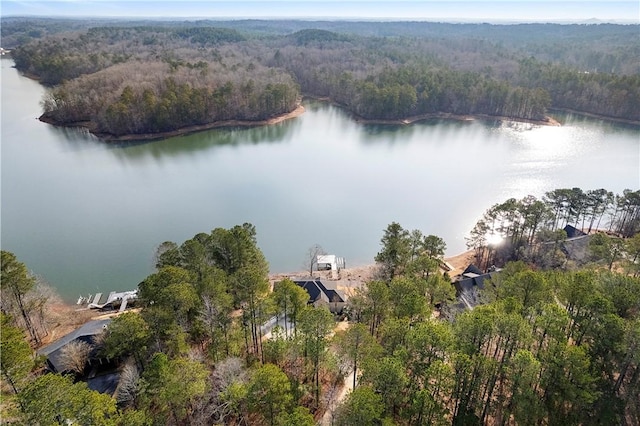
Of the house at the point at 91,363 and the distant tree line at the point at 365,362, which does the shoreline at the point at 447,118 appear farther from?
the house at the point at 91,363

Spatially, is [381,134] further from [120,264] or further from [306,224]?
[120,264]

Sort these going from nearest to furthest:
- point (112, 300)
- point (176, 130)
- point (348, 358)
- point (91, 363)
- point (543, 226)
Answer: point (348, 358) → point (91, 363) → point (112, 300) → point (543, 226) → point (176, 130)

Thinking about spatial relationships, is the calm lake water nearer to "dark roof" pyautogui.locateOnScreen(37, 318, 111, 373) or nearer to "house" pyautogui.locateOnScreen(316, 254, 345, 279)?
"house" pyautogui.locateOnScreen(316, 254, 345, 279)

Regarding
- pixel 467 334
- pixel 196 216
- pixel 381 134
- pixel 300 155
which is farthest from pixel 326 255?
pixel 381 134

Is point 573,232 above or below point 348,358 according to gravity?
below

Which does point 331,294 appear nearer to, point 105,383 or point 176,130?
point 105,383

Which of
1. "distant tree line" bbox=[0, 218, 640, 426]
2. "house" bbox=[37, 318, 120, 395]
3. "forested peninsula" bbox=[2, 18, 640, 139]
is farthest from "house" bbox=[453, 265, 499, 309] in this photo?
"forested peninsula" bbox=[2, 18, 640, 139]

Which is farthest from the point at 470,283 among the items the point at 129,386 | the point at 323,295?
the point at 129,386
